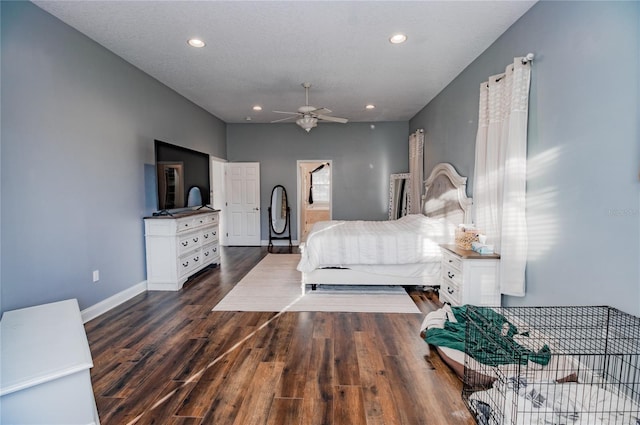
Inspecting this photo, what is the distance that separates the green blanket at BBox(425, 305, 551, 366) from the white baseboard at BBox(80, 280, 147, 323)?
3206mm

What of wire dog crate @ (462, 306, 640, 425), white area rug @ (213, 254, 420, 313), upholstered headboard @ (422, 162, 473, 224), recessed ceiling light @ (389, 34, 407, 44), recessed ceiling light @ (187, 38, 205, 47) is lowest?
white area rug @ (213, 254, 420, 313)

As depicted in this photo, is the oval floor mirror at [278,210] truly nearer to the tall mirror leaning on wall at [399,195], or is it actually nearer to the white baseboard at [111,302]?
the tall mirror leaning on wall at [399,195]

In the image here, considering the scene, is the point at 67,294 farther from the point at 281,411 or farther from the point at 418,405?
the point at 418,405

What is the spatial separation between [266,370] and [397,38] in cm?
318

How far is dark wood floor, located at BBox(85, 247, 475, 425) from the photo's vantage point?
69.5 inches

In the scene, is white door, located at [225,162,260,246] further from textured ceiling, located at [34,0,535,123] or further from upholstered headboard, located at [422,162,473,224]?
upholstered headboard, located at [422,162,473,224]

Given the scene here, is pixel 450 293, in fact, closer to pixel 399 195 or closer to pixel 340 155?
pixel 399 195

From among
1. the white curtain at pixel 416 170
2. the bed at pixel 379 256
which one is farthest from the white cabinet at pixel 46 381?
the white curtain at pixel 416 170

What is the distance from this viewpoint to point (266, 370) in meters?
2.18

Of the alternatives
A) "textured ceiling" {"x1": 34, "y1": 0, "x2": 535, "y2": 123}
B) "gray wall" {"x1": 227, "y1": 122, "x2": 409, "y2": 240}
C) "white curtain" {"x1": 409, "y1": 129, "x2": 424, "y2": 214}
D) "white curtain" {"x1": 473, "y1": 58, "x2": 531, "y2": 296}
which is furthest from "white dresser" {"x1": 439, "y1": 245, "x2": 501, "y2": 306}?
"gray wall" {"x1": 227, "y1": 122, "x2": 409, "y2": 240}

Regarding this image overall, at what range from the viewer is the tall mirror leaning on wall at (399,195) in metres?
6.48

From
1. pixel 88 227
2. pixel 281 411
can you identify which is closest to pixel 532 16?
pixel 281 411

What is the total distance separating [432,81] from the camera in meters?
4.32

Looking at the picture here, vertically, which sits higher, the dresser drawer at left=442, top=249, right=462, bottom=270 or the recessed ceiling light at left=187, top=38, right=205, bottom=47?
the recessed ceiling light at left=187, top=38, right=205, bottom=47
